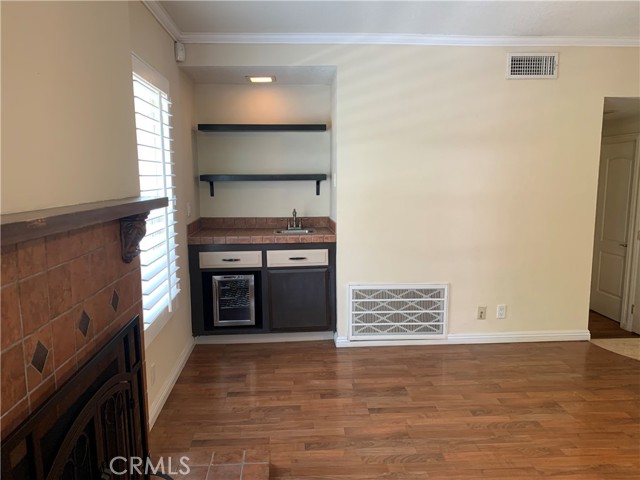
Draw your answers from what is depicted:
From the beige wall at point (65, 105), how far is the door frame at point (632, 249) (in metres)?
4.87

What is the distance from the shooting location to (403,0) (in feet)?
8.80

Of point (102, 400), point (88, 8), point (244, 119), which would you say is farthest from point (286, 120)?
Result: point (102, 400)

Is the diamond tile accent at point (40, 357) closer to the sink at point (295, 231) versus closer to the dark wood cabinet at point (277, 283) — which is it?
the dark wood cabinet at point (277, 283)

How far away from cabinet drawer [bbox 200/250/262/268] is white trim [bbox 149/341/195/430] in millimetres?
738

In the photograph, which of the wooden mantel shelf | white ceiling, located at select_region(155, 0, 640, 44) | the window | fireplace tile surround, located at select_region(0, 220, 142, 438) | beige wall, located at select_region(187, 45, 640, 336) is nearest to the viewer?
the wooden mantel shelf

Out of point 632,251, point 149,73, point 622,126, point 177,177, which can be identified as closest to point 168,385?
point 177,177

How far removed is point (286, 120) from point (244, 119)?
409mm

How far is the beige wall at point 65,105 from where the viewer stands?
1020 millimetres

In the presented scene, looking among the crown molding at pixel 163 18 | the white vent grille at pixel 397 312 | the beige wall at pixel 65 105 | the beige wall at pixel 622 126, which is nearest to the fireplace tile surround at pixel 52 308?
the beige wall at pixel 65 105

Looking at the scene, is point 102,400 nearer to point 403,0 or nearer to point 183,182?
point 183,182

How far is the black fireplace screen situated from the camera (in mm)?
999

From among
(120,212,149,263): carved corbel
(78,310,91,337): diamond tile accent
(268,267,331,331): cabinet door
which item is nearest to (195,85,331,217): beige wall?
(268,267,331,331): cabinet door

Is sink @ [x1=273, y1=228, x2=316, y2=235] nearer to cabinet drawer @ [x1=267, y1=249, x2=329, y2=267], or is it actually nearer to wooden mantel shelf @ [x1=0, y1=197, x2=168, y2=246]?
cabinet drawer @ [x1=267, y1=249, x2=329, y2=267]

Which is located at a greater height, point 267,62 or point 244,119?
point 267,62
